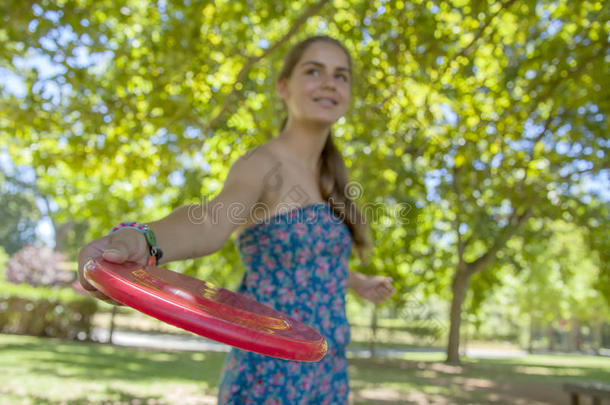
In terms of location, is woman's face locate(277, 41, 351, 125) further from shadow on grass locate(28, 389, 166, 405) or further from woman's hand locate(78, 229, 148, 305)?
shadow on grass locate(28, 389, 166, 405)

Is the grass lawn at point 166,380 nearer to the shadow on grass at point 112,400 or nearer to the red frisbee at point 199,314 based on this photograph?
the shadow on grass at point 112,400

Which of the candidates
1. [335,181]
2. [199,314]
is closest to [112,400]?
[335,181]

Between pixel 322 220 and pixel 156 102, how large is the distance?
4.36 metres

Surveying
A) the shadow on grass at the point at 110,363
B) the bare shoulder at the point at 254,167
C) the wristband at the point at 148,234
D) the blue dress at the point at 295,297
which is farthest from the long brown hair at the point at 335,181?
the shadow on grass at the point at 110,363

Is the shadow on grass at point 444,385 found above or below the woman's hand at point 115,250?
below

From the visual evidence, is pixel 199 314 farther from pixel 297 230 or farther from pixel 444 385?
pixel 444 385

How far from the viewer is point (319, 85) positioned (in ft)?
6.15

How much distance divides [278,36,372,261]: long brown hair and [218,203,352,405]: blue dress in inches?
6.0

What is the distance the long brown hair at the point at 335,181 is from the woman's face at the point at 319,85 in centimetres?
4

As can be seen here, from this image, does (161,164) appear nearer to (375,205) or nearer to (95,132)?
(95,132)

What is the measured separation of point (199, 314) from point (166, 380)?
7915mm

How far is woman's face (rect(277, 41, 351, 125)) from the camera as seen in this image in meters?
1.86

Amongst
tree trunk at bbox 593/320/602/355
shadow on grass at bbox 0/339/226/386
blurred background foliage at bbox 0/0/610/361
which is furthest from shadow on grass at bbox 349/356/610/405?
tree trunk at bbox 593/320/602/355

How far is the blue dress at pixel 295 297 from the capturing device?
1.58 meters
